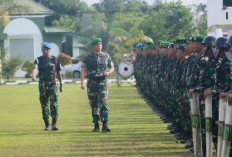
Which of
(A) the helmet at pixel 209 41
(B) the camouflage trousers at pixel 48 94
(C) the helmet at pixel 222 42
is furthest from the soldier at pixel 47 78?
(C) the helmet at pixel 222 42

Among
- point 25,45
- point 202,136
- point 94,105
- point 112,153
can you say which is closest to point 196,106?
point 202,136

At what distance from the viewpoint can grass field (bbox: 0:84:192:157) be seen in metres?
12.0

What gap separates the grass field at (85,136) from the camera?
1204 cm

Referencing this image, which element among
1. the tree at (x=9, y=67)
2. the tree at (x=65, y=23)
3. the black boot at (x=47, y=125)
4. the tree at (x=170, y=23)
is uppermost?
the tree at (x=65, y=23)

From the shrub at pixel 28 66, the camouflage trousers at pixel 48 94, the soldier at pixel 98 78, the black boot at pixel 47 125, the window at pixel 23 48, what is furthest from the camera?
the window at pixel 23 48

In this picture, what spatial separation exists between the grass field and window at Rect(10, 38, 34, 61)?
4230cm

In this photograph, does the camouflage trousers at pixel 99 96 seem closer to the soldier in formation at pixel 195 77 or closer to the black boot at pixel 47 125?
the black boot at pixel 47 125

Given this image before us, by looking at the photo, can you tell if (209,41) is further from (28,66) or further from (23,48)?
(23,48)

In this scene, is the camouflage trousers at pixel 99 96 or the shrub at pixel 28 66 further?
the shrub at pixel 28 66

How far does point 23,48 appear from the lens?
64562mm

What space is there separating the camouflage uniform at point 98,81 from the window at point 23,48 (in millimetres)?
49690

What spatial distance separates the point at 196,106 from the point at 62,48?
61579 millimetres

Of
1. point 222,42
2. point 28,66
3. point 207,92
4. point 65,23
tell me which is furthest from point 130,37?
point 65,23

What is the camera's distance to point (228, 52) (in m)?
9.41
